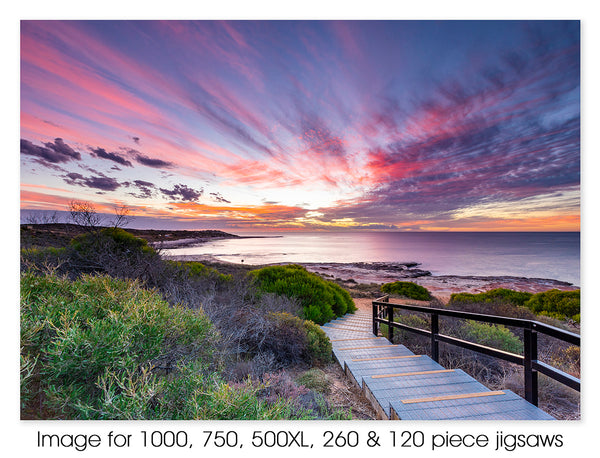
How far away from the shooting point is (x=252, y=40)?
3.09 m

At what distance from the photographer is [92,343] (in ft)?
5.17

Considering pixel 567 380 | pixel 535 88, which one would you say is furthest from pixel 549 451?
pixel 535 88

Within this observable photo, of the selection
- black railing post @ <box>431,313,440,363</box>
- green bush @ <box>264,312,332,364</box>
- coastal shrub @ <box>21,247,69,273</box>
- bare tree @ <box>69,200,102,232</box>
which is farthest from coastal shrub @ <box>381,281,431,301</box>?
coastal shrub @ <box>21,247,69,273</box>

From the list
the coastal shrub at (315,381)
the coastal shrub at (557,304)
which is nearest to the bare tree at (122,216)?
the coastal shrub at (315,381)

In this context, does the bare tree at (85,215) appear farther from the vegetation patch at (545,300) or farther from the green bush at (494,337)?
the vegetation patch at (545,300)

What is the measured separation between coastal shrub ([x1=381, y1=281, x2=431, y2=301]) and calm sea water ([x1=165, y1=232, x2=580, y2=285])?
1.63 m

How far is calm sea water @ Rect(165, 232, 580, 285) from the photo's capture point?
4266 mm

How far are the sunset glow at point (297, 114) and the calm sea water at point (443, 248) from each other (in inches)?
30.9

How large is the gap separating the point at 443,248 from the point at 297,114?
11.1m

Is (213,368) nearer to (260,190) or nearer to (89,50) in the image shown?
(260,190)

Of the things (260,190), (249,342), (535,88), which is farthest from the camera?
(260,190)

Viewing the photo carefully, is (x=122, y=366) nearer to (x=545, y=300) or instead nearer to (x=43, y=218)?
(x=43, y=218)

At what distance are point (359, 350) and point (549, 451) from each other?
1946 mm
